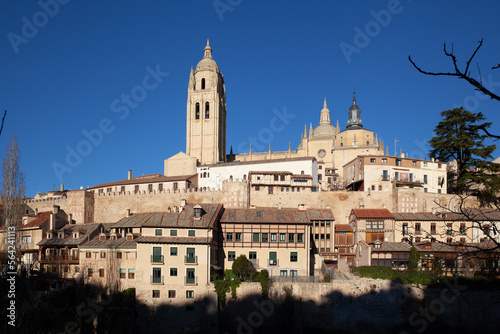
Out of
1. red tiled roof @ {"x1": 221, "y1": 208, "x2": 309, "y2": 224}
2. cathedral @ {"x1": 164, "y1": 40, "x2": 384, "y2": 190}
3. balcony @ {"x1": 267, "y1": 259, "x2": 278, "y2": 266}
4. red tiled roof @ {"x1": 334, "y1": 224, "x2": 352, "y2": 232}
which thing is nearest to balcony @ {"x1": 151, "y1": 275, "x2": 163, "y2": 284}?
red tiled roof @ {"x1": 221, "y1": 208, "x2": 309, "y2": 224}

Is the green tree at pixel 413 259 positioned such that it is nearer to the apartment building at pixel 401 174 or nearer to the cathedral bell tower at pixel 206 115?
the apartment building at pixel 401 174

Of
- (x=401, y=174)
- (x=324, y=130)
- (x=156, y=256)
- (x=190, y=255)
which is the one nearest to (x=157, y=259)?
(x=156, y=256)

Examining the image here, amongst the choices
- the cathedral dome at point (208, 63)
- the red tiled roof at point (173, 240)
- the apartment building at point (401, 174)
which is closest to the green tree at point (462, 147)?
the apartment building at point (401, 174)

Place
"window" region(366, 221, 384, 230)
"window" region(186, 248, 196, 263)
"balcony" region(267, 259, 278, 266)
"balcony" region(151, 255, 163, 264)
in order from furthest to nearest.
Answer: "window" region(366, 221, 384, 230), "balcony" region(267, 259, 278, 266), "balcony" region(151, 255, 163, 264), "window" region(186, 248, 196, 263)

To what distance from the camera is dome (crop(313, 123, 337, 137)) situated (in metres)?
95.3

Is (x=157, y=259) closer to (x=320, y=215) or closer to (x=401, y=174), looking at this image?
(x=320, y=215)

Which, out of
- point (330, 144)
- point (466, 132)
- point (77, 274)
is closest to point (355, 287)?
point (77, 274)

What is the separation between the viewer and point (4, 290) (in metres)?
30.6

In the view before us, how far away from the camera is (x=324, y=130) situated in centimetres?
9662

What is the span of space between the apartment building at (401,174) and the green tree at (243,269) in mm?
25025

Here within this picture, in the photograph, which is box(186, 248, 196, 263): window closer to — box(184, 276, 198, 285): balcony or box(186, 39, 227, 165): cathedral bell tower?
box(184, 276, 198, 285): balcony

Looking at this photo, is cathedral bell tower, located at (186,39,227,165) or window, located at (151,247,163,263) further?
cathedral bell tower, located at (186,39,227,165)

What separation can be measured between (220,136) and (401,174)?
41.2 meters

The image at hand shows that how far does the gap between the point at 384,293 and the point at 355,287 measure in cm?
219
